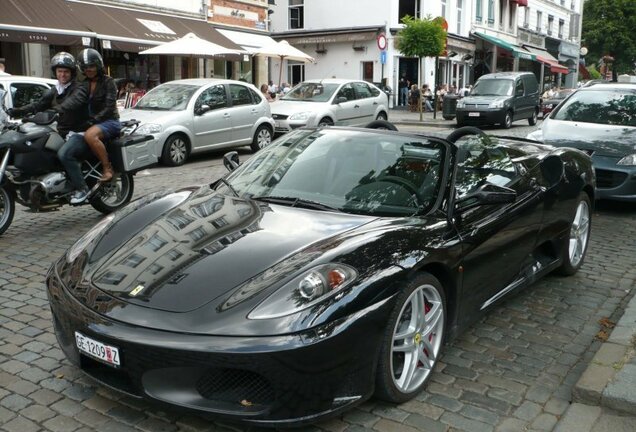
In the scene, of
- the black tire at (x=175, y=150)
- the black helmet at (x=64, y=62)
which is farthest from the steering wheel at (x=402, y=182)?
the black tire at (x=175, y=150)

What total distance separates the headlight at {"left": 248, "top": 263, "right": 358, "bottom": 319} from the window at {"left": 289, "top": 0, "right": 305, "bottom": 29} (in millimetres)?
36412

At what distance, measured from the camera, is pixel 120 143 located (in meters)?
7.37

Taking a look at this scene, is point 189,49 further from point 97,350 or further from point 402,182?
point 97,350

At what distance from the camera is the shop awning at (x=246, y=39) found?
87.8ft

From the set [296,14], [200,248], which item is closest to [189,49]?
[200,248]

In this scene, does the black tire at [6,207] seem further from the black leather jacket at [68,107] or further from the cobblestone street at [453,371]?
the black leather jacket at [68,107]

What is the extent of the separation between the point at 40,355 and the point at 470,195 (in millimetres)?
2697

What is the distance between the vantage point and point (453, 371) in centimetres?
379

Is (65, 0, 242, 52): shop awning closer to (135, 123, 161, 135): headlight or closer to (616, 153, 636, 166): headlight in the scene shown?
(135, 123, 161, 135): headlight

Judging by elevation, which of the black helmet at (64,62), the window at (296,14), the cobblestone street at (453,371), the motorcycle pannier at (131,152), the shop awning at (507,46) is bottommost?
the cobblestone street at (453,371)

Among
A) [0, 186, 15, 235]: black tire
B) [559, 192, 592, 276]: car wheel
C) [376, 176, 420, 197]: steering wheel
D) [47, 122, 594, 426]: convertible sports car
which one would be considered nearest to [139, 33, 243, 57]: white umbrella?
[0, 186, 15, 235]: black tire

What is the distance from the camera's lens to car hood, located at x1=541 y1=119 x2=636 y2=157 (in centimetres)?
829

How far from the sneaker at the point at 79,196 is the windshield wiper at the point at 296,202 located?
3.71 metres

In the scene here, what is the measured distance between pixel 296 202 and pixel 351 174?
0.41 m
